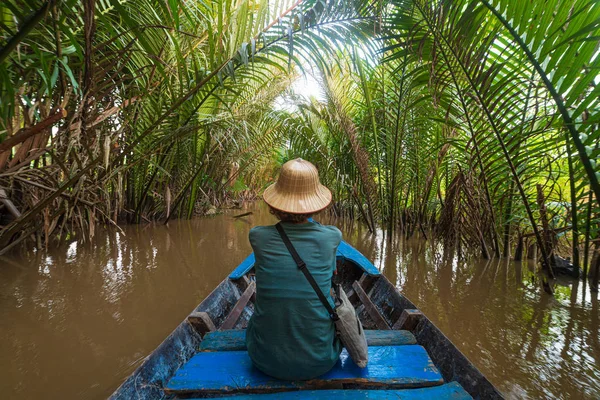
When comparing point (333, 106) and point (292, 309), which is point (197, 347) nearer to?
point (292, 309)

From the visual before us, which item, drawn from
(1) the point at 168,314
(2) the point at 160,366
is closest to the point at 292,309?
(2) the point at 160,366

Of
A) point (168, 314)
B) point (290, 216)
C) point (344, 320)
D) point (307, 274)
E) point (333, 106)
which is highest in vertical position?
point (333, 106)

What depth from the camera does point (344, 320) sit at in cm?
123

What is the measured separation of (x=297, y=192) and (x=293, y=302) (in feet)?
1.42

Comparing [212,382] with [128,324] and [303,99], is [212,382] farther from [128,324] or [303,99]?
[303,99]

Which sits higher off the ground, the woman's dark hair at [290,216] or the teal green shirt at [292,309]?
the woman's dark hair at [290,216]

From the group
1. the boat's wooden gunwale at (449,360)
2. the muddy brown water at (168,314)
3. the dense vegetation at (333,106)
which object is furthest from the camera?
the dense vegetation at (333,106)

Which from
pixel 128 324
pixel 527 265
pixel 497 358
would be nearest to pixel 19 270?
pixel 128 324

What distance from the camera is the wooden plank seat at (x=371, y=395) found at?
1144 mm

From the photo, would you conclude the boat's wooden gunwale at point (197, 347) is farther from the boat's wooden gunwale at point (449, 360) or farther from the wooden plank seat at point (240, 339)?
the wooden plank seat at point (240, 339)

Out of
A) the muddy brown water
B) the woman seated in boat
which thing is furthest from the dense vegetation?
the woman seated in boat

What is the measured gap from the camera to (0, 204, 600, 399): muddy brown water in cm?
167

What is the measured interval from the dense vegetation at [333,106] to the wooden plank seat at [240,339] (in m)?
1.18

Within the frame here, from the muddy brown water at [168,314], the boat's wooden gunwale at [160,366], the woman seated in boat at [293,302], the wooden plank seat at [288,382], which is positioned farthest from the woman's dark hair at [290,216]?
the muddy brown water at [168,314]
